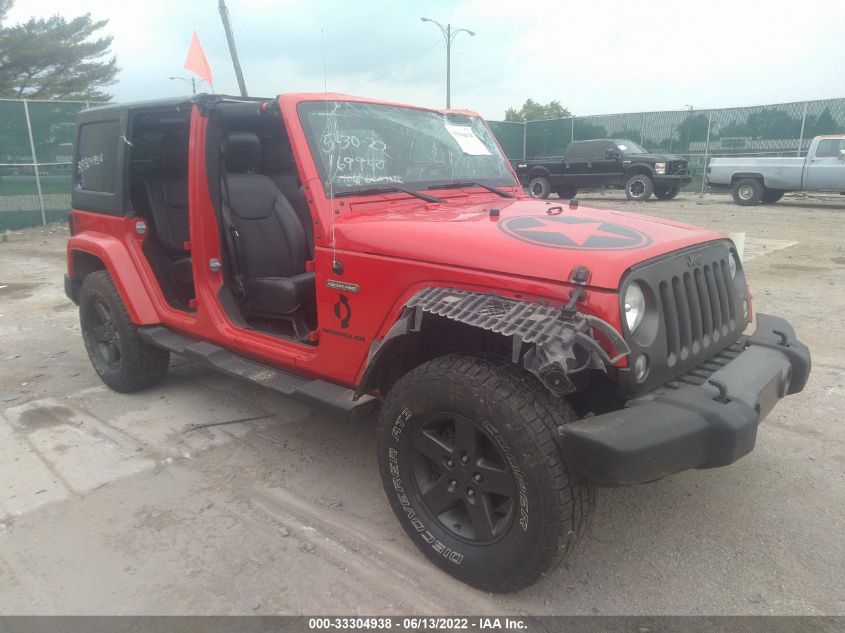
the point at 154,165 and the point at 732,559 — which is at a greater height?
the point at 154,165

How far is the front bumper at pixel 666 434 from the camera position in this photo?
191cm

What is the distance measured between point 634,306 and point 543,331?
0.44 m

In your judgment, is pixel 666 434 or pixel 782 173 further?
pixel 782 173

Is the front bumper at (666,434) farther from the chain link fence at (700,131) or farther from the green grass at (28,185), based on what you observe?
the chain link fence at (700,131)

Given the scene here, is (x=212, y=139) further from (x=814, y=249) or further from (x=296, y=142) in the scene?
(x=814, y=249)

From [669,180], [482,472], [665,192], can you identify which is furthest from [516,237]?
[665,192]

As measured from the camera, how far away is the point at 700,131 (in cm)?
2138

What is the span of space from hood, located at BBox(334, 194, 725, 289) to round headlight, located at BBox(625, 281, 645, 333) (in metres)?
0.09

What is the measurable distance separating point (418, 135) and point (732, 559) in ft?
8.58

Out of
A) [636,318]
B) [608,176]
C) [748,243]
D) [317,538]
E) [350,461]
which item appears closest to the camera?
[636,318]

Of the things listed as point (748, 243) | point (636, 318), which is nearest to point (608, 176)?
point (748, 243)

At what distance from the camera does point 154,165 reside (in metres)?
4.22

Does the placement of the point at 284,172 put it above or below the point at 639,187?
above

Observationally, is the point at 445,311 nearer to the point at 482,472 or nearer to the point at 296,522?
the point at 482,472
